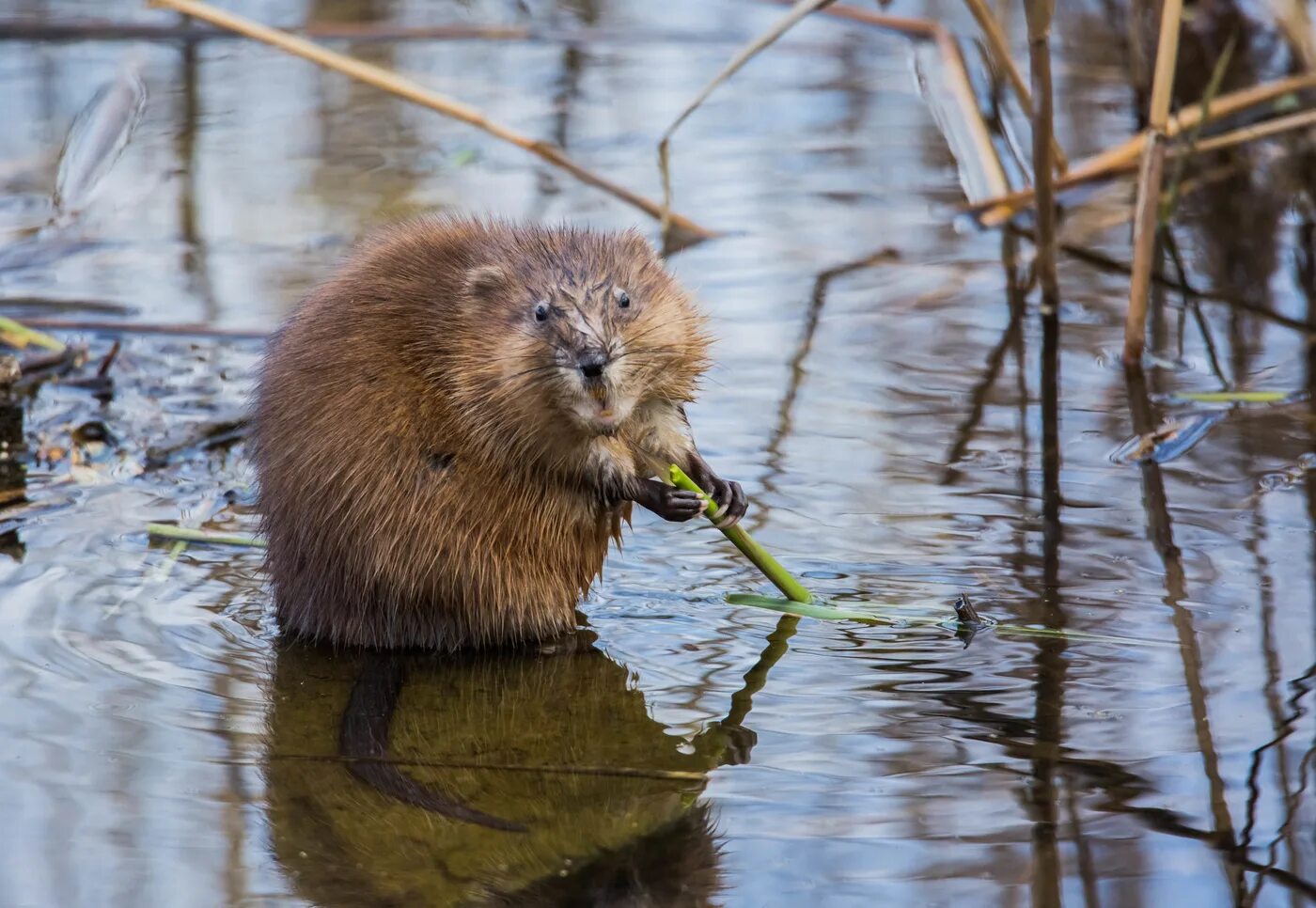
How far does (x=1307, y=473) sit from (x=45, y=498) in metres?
3.02

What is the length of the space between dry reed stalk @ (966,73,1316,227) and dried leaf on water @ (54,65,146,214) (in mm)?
3131

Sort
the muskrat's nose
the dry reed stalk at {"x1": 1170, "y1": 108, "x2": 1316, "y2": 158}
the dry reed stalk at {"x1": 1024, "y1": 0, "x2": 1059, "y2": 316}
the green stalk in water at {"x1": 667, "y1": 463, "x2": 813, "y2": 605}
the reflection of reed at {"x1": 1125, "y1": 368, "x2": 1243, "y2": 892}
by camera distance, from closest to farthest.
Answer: the reflection of reed at {"x1": 1125, "y1": 368, "x2": 1243, "y2": 892}, the muskrat's nose, the green stalk in water at {"x1": 667, "y1": 463, "x2": 813, "y2": 605}, the dry reed stalk at {"x1": 1024, "y1": 0, "x2": 1059, "y2": 316}, the dry reed stalk at {"x1": 1170, "y1": 108, "x2": 1316, "y2": 158}

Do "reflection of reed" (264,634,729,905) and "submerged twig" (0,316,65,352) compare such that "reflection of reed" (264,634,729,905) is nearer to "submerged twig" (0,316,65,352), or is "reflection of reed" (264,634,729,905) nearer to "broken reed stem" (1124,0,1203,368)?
"submerged twig" (0,316,65,352)

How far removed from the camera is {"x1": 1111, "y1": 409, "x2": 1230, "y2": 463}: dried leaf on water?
14.1 feet

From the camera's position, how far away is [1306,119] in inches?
220

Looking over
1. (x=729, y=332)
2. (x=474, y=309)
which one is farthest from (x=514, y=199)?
(x=474, y=309)

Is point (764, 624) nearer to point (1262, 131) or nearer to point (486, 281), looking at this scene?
point (486, 281)

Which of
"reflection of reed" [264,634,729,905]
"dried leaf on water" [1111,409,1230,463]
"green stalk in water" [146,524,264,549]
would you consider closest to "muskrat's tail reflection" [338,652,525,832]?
"reflection of reed" [264,634,729,905]

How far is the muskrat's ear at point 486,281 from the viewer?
11.4 ft

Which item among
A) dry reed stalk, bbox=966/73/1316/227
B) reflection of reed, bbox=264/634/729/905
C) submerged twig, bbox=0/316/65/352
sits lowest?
reflection of reed, bbox=264/634/729/905

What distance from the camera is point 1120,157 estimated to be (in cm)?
616

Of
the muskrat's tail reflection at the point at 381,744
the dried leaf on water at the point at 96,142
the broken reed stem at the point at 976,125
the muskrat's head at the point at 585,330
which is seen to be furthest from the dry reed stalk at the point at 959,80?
the muskrat's tail reflection at the point at 381,744

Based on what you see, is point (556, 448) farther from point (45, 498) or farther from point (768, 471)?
point (45, 498)

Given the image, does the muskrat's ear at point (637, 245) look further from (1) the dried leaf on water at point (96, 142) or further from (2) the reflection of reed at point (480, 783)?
(1) the dried leaf on water at point (96, 142)
